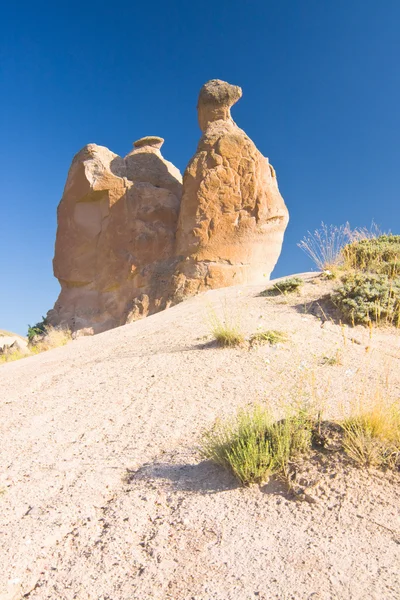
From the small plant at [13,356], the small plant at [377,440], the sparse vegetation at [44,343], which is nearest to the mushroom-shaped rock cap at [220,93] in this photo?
the sparse vegetation at [44,343]

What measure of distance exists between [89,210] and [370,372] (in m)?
12.8

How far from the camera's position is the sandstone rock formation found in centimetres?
1402

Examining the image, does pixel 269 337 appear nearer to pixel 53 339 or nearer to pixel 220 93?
pixel 53 339

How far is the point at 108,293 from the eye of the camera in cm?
1469

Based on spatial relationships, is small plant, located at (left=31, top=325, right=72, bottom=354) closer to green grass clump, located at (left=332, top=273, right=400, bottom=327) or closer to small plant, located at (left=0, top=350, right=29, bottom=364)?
small plant, located at (left=0, top=350, right=29, bottom=364)

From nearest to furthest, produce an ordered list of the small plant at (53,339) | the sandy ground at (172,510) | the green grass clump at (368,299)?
the sandy ground at (172,510) < the green grass clump at (368,299) < the small plant at (53,339)

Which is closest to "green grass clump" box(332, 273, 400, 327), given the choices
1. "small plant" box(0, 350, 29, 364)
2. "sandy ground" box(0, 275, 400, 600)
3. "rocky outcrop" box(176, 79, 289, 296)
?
"sandy ground" box(0, 275, 400, 600)

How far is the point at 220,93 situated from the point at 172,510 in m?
13.9

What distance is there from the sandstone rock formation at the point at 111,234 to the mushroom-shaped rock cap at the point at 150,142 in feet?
1.43

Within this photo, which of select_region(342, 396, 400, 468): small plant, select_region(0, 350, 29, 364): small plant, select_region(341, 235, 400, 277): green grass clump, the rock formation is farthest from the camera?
the rock formation

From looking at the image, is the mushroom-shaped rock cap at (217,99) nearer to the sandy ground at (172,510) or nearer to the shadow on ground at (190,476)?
the sandy ground at (172,510)

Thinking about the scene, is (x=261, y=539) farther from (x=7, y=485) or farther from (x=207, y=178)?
(x=207, y=178)

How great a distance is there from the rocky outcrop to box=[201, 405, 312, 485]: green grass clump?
9313mm

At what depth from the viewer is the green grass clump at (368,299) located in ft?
20.1
